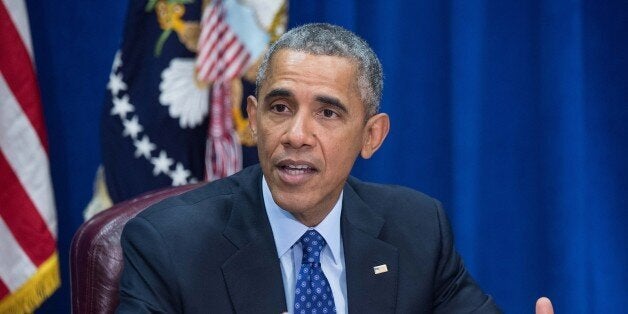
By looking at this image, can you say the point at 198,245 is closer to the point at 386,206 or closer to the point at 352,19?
the point at 386,206

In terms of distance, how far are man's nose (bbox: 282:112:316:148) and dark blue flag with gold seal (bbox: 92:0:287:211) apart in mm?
1323

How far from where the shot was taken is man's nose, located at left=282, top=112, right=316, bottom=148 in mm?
1950

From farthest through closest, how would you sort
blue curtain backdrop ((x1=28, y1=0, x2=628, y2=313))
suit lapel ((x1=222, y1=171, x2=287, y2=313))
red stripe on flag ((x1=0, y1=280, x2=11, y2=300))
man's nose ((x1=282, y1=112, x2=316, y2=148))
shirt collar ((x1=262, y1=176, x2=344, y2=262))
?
blue curtain backdrop ((x1=28, y1=0, x2=628, y2=313)) → red stripe on flag ((x1=0, y1=280, x2=11, y2=300)) → shirt collar ((x1=262, y1=176, x2=344, y2=262)) → suit lapel ((x1=222, y1=171, x2=287, y2=313)) → man's nose ((x1=282, y1=112, x2=316, y2=148))

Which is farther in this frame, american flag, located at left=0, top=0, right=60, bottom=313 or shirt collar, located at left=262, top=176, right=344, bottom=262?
american flag, located at left=0, top=0, right=60, bottom=313

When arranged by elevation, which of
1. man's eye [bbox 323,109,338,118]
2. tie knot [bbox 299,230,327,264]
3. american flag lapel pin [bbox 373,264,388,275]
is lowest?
american flag lapel pin [bbox 373,264,388,275]

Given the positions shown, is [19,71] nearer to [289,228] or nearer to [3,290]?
[3,290]

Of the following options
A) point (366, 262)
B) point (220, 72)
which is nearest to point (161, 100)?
point (220, 72)

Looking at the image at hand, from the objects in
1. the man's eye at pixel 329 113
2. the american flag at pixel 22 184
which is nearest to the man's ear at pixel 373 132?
the man's eye at pixel 329 113

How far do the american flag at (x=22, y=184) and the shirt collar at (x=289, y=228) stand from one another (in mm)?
1440

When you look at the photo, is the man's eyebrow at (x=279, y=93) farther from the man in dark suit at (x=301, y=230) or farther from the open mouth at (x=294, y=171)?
the open mouth at (x=294, y=171)

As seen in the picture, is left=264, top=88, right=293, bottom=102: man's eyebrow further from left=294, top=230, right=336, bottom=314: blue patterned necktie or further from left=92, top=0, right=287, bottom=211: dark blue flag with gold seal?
left=92, top=0, right=287, bottom=211: dark blue flag with gold seal

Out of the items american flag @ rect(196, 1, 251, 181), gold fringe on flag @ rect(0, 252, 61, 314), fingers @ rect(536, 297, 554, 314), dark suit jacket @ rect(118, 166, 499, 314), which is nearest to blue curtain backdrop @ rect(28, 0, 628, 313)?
american flag @ rect(196, 1, 251, 181)

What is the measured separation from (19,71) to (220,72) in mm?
773

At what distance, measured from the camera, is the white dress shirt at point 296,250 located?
7.06 ft
